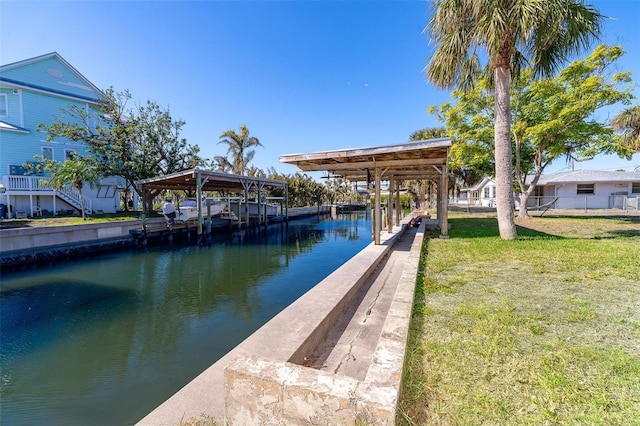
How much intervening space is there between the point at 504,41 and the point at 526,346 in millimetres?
8926

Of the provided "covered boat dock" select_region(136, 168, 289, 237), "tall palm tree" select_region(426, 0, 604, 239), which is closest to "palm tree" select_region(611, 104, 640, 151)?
"tall palm tree" select_region(426, 0, 604, 239)

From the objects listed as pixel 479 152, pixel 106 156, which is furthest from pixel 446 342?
pixel 106 156

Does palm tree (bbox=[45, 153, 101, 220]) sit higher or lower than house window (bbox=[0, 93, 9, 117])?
lower

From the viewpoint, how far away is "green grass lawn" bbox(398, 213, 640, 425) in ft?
6.21

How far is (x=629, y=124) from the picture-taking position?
19859 millimetres

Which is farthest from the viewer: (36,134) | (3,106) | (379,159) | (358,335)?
(36,134)

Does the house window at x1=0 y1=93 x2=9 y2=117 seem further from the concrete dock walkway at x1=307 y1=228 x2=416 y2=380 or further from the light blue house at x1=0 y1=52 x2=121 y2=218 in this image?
the concrete dock walkway at x1=307 y1=228 x2=416 y2=380

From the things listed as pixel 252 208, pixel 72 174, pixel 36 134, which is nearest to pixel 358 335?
pixel 72 174

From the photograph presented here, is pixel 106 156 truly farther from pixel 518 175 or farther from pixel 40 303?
pixel 518 175

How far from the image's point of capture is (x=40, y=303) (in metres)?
6.41

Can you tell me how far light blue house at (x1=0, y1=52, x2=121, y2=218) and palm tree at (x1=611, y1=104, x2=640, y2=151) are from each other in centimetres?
3437

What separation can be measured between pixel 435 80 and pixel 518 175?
9202 mm

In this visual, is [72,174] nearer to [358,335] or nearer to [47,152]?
[47,152]

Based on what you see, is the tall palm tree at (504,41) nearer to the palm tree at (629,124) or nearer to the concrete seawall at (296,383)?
the concrete seawall at (296,383)
